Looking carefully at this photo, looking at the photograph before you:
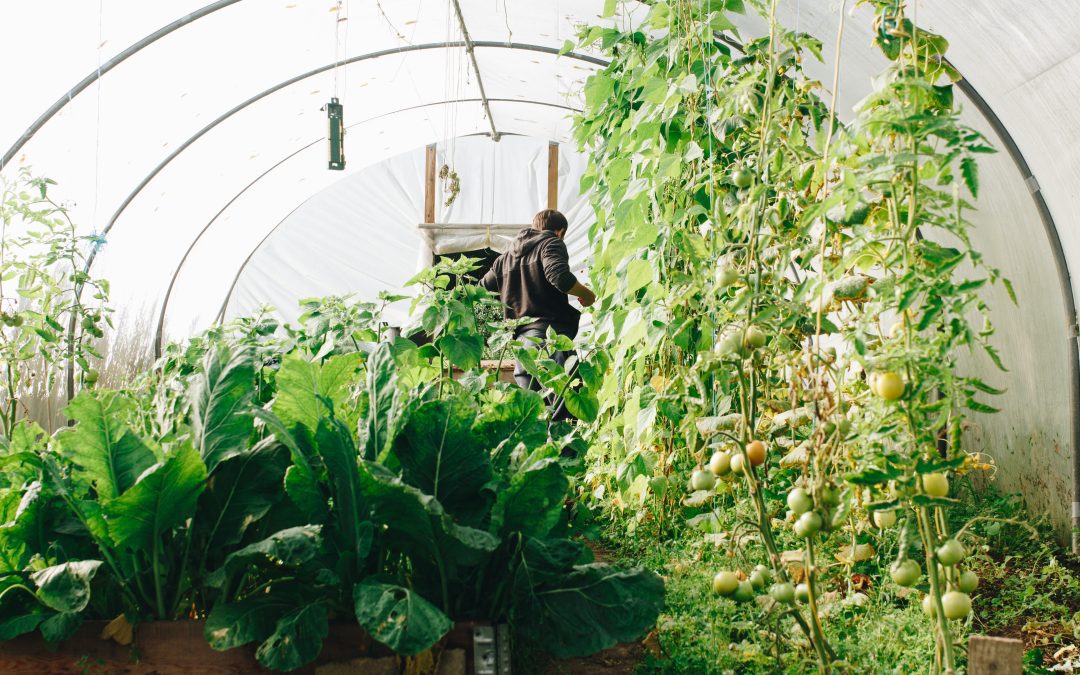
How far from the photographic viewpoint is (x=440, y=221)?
32.6 feet

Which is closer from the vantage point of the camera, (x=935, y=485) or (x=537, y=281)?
(x=935, y=485)

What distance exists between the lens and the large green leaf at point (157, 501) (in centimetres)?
166

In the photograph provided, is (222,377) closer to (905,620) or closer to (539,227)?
(905,620)

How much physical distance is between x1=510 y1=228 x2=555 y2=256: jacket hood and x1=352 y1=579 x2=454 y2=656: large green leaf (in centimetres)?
366

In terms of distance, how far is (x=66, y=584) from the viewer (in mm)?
1657

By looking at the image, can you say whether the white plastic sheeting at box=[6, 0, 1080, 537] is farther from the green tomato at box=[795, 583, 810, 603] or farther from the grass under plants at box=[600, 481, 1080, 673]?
the green tomato at box=[795, 583, 810, 603]

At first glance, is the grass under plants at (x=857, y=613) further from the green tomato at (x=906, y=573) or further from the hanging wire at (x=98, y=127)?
the hanging wire at (x=98, y=127)

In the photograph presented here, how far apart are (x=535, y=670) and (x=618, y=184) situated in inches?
75.7

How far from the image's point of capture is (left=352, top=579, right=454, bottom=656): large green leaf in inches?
60.8

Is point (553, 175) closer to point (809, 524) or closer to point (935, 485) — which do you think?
point (809, 524)

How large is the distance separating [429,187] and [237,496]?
7945 mm

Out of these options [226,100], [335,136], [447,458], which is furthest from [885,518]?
[226,100]

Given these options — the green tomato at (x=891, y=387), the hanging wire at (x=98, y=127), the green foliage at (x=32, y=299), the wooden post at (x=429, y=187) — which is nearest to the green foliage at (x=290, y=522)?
the green tomato at (x=891, y=387)

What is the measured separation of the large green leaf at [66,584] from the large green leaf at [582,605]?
2.65ft
